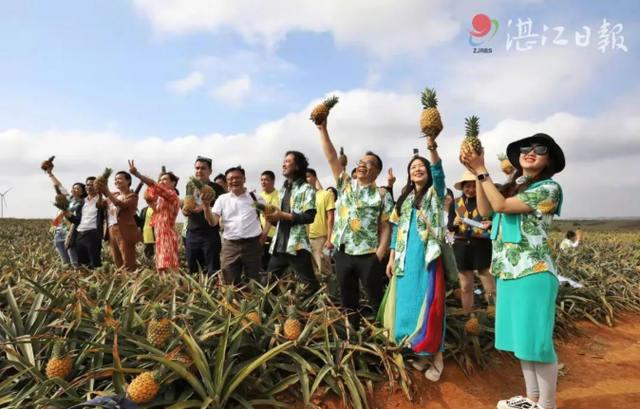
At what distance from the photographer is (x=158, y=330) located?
3.01 meters

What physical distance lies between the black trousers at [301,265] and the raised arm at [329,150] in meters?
1.08

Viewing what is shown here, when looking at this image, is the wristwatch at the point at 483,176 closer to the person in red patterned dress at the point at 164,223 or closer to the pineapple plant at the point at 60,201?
the person in red patterned dress at the point at 164,223

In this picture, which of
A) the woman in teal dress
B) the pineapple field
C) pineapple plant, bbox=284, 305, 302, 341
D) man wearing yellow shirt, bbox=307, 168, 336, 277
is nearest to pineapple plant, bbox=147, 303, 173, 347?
the pineapple field

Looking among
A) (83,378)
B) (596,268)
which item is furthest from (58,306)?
(596,268)

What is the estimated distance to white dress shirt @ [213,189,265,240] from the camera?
4965 mm

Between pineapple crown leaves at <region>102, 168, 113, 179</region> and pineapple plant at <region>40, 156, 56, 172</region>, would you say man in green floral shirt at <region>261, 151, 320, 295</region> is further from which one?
pineapple plant at <region>40, 156, 56, 172</region>

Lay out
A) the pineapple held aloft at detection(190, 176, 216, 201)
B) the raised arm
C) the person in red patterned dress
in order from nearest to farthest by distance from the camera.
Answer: the raised arm < the pineapple held aloft at detection(190, 176, 216, 201) < the person in red patterned dress

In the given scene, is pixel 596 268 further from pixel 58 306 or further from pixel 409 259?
pixel 58 306

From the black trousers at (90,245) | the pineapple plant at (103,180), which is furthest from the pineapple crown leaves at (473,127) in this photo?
the black trousers at (90,245)

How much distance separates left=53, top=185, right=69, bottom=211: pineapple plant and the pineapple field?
2436 millimetres

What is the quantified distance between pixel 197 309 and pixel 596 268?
753cm

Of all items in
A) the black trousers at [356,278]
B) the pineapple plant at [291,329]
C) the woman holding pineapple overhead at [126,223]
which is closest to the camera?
the pineapple plant at [291,329]

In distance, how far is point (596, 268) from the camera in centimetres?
769

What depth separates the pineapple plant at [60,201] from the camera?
679 cm
